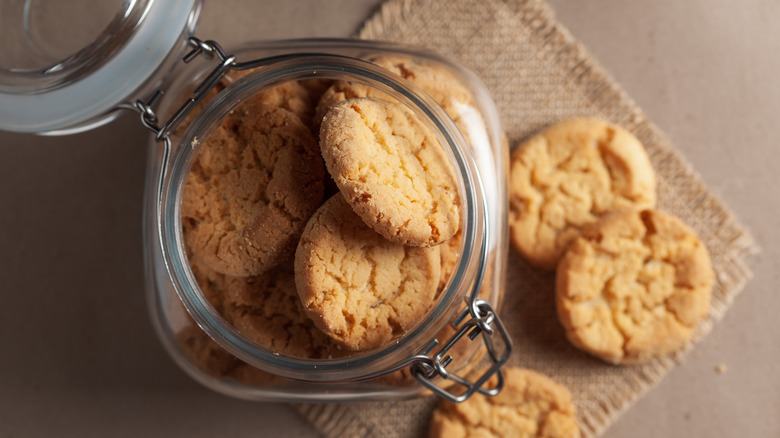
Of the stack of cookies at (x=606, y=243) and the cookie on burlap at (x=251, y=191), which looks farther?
the stack of cookies at (x=606, y=243)

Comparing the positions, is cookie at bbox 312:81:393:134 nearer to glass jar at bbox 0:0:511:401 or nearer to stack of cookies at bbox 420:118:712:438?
glass jar at bbox 0:0:511:401

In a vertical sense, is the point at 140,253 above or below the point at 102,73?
below

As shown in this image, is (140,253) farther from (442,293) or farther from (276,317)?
(442,293)

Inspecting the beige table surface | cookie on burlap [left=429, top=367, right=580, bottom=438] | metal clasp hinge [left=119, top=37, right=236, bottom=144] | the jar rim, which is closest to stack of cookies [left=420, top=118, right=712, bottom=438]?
cookie on burlap [left=429, top=367, right=580, bottom=438]

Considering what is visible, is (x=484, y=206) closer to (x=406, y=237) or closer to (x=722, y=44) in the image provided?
(x=406, y=237)

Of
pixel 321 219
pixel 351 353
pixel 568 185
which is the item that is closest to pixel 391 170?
pixel 321 219

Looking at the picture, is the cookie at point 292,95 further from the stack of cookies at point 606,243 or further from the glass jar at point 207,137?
the stack of cookies at point 606,243

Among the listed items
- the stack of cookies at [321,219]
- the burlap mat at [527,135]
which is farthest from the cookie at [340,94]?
the burlap mat at [527,135]
